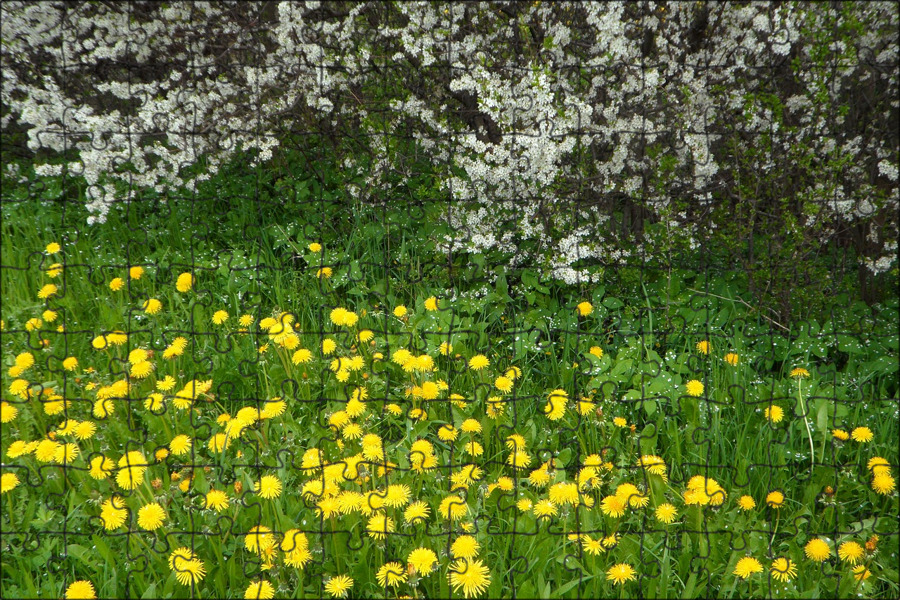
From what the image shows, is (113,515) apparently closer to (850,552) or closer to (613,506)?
(613,506)

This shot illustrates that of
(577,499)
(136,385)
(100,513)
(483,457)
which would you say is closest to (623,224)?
(483,457)

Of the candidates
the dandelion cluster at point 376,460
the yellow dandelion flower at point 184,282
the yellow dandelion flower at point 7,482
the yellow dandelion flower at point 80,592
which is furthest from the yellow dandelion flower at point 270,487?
the yellow dandelion flower at point 184,282

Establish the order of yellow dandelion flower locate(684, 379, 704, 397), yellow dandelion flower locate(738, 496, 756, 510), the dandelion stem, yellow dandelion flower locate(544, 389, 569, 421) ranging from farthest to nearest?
yellow dandelion flower locate(684, 379, 704, 397)
yellow dandelion flower locate(544, 389, 569, 421)
the dandelion stem
yellow dandelion flower locate(738, 496, 756, 510)

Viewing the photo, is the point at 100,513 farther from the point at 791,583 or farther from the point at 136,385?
the point at 791,583

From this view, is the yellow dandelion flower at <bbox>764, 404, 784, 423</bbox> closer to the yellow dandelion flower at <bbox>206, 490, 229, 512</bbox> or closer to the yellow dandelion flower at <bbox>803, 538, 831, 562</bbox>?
the yellow dandelion flower at <bbox>803, 538, 831, 562</bbox>

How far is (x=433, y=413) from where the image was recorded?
8.96ft

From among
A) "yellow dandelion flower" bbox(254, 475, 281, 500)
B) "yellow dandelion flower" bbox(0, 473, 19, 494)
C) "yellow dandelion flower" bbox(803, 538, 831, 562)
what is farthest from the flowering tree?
"yellow dandelion flower" bbox(0, 473, 19, 494)

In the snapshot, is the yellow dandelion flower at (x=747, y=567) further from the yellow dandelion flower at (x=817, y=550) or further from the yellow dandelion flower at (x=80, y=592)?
the yellow dandelion flower at (x=80, y=592)

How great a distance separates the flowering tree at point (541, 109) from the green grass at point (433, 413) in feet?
0.99

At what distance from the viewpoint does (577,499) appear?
2148mm

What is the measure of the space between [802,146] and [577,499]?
2.03m

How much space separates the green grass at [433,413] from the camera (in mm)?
2156

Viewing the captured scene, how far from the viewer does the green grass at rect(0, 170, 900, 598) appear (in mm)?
2156

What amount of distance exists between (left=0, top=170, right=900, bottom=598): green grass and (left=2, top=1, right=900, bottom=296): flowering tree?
303 millimetres
